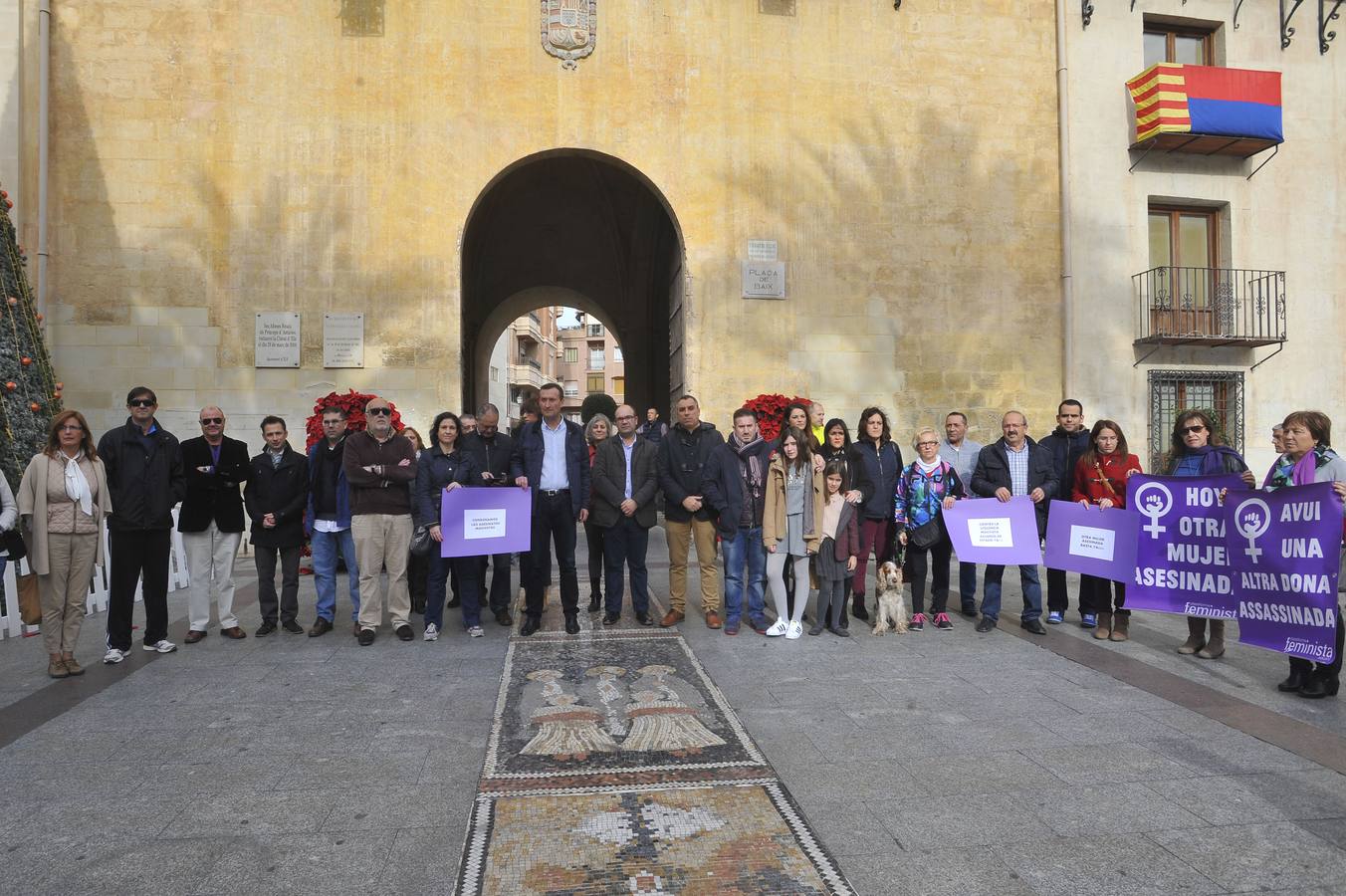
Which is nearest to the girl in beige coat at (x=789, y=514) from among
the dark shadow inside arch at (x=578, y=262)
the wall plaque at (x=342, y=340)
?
the wall plaque at (x=342, y=340)

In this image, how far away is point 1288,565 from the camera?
5.25 metres

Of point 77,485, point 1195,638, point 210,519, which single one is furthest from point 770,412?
point 77,485

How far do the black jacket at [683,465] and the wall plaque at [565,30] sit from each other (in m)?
7.34

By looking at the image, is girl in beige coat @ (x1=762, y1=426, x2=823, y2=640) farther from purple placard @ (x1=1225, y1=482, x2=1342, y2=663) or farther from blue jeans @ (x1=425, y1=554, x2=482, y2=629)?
purple placard @ (x1=1225, y1=482, x2=1342, y2=663)

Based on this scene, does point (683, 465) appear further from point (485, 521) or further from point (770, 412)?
point (770, 412)

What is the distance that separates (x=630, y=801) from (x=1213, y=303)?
14.1 meters

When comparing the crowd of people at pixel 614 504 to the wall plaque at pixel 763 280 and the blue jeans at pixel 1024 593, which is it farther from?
the wall plaque at pixel 763 280

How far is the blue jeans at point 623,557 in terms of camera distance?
23.4 feet

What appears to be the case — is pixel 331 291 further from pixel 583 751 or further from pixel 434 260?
pixel 583 751

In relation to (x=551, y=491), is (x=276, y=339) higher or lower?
higher

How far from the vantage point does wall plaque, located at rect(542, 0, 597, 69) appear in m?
11.9

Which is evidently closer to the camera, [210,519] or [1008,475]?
[210,519]

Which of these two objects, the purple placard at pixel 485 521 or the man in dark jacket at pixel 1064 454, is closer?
the purple placard at pixel 485 521

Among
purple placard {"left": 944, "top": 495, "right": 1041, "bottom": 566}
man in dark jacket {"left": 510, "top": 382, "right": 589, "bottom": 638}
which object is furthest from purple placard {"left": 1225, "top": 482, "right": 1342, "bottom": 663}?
man in dark jacket {"left": 510, "top": 382, "right": 589, "bottom": 638}
